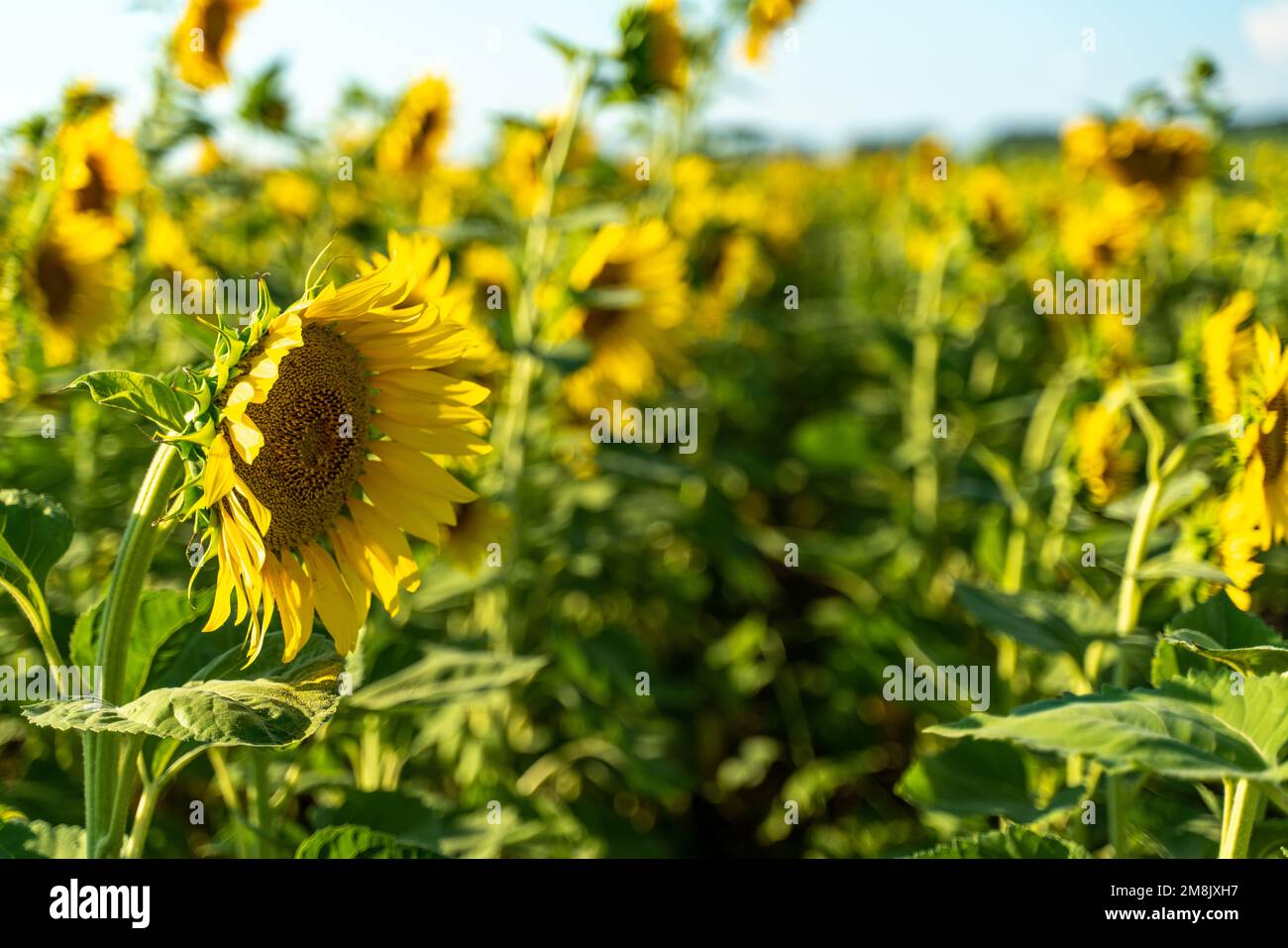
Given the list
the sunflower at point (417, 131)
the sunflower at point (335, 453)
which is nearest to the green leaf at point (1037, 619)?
the sunflower at point (335, 453)

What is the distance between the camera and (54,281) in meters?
2.35

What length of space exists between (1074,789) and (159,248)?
2.47 m

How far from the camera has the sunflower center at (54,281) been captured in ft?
7.53

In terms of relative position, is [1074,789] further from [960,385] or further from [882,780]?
[960,385]

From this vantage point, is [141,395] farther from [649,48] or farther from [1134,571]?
[649,48]

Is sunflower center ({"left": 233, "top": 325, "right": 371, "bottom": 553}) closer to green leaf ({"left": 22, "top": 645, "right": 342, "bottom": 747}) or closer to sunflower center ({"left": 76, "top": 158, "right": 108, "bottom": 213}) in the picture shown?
green leaf ({"left": 22, "top": 645, "right": 342, "bottom": 747})

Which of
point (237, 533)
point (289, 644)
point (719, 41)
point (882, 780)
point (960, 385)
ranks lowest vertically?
point (882, 780)

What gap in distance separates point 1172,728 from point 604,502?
76.0 inches

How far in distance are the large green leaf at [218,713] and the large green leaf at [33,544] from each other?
14 centimetres

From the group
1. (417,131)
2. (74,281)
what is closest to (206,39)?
(74,281)

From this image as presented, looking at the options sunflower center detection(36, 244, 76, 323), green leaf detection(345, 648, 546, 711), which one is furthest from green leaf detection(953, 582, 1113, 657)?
sunflower center detection(36, 244, 76, 323)
